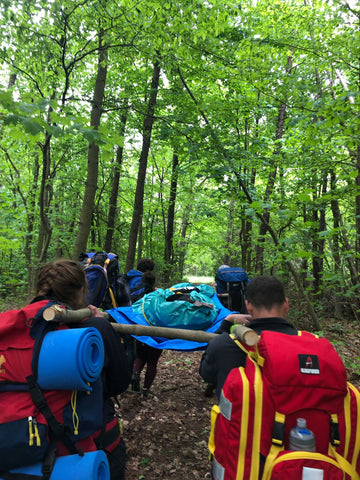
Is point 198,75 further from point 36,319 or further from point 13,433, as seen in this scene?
point 13,433

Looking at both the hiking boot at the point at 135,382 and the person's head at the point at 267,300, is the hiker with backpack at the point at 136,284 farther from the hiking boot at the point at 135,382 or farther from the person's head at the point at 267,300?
the person's head at the point at 267,300

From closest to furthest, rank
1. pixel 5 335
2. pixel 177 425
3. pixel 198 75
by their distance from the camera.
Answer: pixel 5 335 → pixel 177 425 → pixel 198 75

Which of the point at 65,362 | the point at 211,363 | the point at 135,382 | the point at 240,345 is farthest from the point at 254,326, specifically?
the point at 135,382

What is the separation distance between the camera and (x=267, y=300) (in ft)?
6.29

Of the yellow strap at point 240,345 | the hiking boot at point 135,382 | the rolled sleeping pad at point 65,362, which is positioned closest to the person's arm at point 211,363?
the yellow strap at point 240,345

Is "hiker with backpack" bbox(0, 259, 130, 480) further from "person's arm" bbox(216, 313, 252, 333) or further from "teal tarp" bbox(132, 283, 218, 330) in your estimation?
"teal tarp" bbox(132, 283, 218, 330)

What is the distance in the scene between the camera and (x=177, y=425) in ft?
13.1

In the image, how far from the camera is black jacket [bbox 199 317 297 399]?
1826 millimetres

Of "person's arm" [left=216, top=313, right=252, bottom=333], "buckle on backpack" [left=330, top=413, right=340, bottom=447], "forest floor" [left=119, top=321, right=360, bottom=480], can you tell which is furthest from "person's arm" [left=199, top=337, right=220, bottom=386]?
"forest floor" [left=119, top=321, right=360, bottom=480]

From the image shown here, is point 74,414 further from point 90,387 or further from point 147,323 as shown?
point 147,323

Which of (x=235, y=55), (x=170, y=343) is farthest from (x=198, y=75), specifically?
(x=170, y=343)

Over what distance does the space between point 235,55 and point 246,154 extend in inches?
83.2

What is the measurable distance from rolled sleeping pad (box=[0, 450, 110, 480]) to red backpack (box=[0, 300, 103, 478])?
0.03 meters

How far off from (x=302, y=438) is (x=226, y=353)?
619mm
